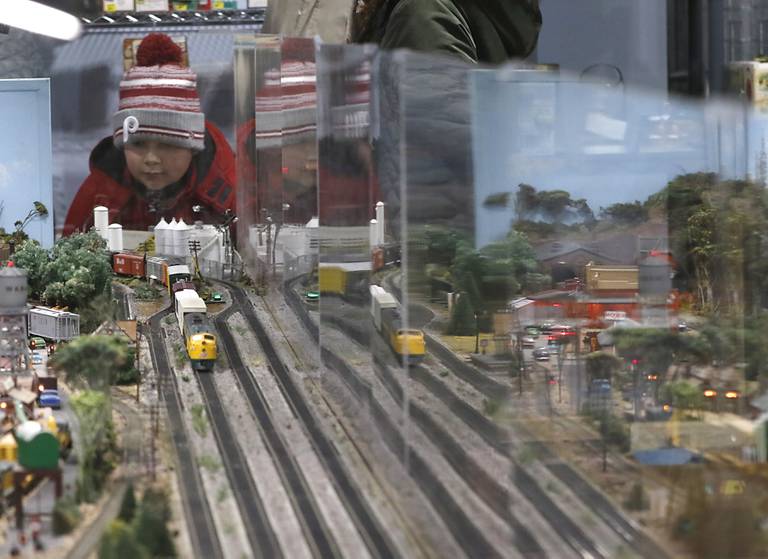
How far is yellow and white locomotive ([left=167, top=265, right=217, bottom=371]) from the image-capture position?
3262 millimetres

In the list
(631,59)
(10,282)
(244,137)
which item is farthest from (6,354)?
(244,137)

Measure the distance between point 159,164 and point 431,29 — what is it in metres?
4.85

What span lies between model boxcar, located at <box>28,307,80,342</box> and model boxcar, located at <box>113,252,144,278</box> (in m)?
1.36

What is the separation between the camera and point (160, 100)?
22.6 feet

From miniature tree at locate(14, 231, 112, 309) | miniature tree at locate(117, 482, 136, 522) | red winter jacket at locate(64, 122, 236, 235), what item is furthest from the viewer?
red winter jacket at locate(64, 122, 236, 235)

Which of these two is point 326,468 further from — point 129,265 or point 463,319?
point 129,265

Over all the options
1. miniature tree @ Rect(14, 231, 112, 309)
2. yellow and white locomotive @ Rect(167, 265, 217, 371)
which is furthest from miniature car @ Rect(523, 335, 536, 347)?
miniature tree @ Rect(14, 231, 112, 309)

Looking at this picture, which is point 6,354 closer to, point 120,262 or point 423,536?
point 423,536

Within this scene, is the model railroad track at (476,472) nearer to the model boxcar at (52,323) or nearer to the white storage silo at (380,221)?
the white storage silo at (380,221)

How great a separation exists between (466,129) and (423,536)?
739 mm

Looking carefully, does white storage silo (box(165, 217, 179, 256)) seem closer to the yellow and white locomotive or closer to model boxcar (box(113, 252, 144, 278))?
model boxcar (box(113, 252, 144, 278))

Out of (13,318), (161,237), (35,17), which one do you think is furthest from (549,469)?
(161,237)

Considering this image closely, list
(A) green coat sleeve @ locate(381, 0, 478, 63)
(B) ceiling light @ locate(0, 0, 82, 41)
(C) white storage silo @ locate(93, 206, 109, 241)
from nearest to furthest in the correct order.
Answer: (A) green coat sleeve @ locate(381, 0, 478, 63) < (B) ceiling light @ locate(0, 0, 82, 41) < (C) white storage silo @ locate(93, 206, 109, 241)

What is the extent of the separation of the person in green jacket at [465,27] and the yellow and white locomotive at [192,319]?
110 centimetres
